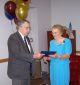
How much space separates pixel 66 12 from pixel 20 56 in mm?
Answer: 3824

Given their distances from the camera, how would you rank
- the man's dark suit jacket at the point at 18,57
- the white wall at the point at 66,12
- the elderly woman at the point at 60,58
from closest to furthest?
the man's dark suit jacket at the point at 18,57 < the elderly woman at the point at 60,58 < the white wall at the point at 66,12

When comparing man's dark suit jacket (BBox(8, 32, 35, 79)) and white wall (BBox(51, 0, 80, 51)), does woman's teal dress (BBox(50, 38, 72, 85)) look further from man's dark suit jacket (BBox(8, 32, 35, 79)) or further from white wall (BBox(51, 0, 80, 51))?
white wall (BBox(51, 0, 80, 51))

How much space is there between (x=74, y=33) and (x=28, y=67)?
3369 mm

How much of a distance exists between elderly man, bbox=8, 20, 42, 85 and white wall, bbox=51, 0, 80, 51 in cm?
348

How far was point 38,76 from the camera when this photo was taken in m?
6.05

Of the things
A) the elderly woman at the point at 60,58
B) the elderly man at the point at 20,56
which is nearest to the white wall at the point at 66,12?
the elderly woman at the point at 60,58

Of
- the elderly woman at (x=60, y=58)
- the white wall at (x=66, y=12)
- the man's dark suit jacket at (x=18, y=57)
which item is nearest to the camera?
the man's dark suit jacket at (x=18, y=57)

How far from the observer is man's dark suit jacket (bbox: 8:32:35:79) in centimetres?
280

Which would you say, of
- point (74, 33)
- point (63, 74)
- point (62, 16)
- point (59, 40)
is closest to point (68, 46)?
point (59, 40)

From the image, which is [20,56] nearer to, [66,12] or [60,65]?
[60,65]

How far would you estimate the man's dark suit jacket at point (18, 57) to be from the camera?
9.19 ft

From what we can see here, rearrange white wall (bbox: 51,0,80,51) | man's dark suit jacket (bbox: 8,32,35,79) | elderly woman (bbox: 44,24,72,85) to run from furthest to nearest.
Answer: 1. white wall (bbox: 51,0,80,51)
2. elderly woman (bbox: 44,24,72,85)
3. man's dark suit jacket (bbox: 8,32,35,79)

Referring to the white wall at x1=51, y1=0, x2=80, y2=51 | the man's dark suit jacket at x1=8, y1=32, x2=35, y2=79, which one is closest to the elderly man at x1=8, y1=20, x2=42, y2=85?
the man's dark suit jacket at x1=8, y1=32, x2=35, y2=79

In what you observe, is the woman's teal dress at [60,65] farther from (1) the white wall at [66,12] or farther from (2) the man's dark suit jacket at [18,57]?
(1) the white wall at [66,12]
